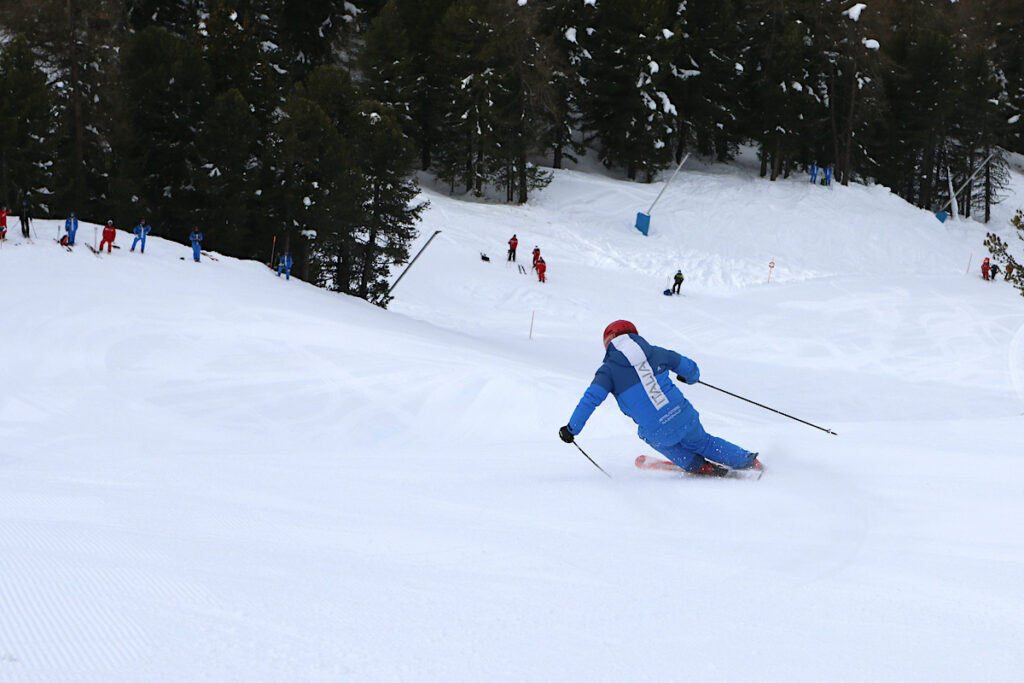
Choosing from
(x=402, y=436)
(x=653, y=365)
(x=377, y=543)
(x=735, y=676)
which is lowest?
(x=402, y=436)

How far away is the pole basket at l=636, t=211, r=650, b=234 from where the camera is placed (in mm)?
39781

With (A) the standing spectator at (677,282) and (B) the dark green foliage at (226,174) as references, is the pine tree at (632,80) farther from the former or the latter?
(B) the dark green foliage at (226,174)

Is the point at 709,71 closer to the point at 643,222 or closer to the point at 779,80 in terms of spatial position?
the point at 779,80

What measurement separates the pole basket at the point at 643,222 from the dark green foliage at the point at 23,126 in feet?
83.0

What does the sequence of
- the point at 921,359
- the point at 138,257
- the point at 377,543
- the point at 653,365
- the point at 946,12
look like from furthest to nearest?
the point at 946,12, the point at 921,359, the point at 138,257, the point at 653,365, the point at 377,543

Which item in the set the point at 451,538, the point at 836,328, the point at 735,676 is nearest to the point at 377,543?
the point at 451,538

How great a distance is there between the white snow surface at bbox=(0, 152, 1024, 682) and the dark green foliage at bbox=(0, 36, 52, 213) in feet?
25.0

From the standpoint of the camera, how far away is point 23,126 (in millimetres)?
24453

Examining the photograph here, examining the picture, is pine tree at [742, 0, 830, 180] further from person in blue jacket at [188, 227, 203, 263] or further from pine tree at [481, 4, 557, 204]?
person in blue jacket at [188, 227, 203, 263]

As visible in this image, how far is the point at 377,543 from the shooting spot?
411cm

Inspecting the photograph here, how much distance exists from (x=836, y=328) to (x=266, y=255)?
19.7 meters

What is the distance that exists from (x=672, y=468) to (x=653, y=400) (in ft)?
2.43

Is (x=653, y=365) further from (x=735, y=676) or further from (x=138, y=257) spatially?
(x=138, y=257)

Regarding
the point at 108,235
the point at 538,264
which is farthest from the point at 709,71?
the point at 108,235
